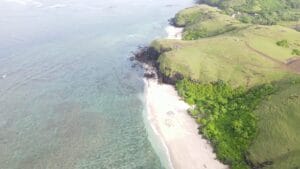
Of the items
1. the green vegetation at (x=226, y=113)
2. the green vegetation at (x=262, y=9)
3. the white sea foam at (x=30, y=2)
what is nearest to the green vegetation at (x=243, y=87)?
the green vegetation at (x=226, y=113)

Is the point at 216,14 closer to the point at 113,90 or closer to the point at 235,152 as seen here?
the point at 113,90

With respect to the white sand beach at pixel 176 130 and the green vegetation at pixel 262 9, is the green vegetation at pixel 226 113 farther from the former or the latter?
the green vegetation at pixel 262 9

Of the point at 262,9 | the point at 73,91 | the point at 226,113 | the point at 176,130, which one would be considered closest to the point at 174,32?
the point at 262,9

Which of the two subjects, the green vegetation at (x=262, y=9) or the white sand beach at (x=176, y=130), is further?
the green vegetation at (x=262, y=9)

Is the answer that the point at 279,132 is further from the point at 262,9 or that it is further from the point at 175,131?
the point at 262,9

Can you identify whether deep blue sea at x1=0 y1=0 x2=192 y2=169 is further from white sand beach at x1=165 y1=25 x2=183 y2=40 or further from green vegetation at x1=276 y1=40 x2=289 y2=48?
green vegetation at x1=276 y1=40 x2=289 y2=48

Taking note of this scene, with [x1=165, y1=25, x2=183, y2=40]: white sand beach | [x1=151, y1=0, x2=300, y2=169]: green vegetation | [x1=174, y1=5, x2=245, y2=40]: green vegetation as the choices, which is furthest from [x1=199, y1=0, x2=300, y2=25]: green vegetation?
[x1=151, y1=0, x2=300, y2=169]: green vegetation
